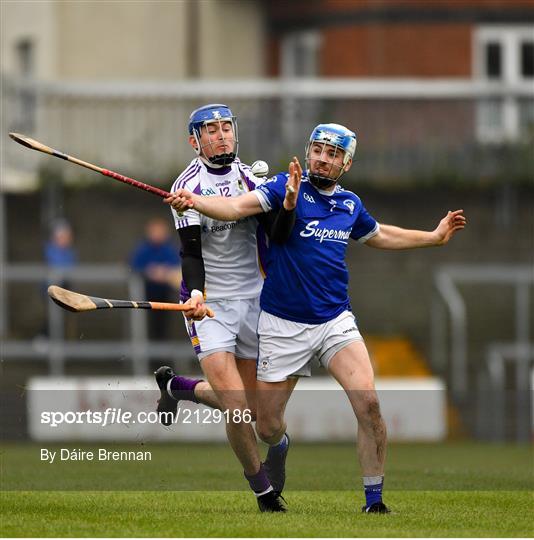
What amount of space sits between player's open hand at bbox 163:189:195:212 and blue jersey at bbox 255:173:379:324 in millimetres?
481

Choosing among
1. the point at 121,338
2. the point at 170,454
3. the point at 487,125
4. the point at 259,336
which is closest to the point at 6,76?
the point at 121,338

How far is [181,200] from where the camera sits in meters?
10.3

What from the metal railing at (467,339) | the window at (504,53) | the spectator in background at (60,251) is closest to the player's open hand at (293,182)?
the metal railing at (467,339)

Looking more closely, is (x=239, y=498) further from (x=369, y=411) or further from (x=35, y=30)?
(x=35, y=30)

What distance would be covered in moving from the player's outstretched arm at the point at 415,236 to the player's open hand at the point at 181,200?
4.70ft

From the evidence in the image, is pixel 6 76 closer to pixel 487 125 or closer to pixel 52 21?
pixel 52 21

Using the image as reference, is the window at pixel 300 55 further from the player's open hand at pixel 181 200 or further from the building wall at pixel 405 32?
the player's open hand at pixel 181 200

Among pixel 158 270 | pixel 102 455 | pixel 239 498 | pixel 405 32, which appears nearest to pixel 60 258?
pixel 158 270

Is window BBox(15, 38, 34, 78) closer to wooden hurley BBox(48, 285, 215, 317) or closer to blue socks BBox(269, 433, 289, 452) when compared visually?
blue socks BBox(269, 433, 289, 452)

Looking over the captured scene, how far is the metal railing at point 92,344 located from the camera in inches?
822

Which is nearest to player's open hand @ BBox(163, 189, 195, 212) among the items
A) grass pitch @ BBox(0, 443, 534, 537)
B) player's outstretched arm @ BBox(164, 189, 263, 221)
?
player's outstretched arm @ BBox(164, 189, 263, 221)

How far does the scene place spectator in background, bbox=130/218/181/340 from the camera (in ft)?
68.6

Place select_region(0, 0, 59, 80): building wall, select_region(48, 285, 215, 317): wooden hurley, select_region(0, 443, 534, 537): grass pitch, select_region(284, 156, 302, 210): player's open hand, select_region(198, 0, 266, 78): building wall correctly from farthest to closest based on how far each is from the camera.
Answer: select_region(198, 0, 266, 78): building wall
select_region(0, 0, 59, 80): building wall
select_region(48, 285, 215, 317): wooden hurley
select_region(284, 156, 302, 210): player's open hand
select_region(0, 443, 534, 537): grass pitch

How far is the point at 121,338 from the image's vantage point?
2212 centimetres
